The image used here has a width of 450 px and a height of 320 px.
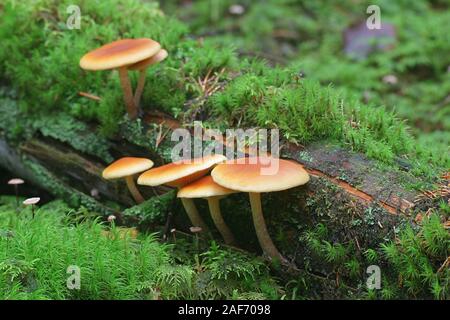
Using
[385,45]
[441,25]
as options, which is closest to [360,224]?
[385,45]

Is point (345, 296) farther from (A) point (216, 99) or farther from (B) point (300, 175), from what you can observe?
(A) point (216, 99)

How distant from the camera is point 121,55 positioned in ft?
13.4

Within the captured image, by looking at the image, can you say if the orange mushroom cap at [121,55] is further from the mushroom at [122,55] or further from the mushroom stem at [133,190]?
the mushroom stem at [133,190]

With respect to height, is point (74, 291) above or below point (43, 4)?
below

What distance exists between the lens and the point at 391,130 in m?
4.11

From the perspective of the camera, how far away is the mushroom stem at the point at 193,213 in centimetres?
399

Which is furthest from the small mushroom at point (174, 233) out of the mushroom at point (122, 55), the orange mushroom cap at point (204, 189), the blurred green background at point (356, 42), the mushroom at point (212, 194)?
the blurred green background at point (356, 42)

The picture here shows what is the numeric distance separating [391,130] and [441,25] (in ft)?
19.1

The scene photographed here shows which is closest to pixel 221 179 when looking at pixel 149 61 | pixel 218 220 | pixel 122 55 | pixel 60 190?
pixel 218 220

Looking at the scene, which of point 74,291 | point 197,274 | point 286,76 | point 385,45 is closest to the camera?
point 74,291

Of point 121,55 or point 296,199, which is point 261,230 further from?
point 121,55

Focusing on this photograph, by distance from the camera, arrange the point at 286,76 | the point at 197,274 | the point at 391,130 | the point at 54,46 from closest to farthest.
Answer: the point at 197,274 → the point at 391,130 → the point at 286,76 → the point at 54,46

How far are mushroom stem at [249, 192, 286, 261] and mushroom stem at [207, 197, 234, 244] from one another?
305 millimetres
